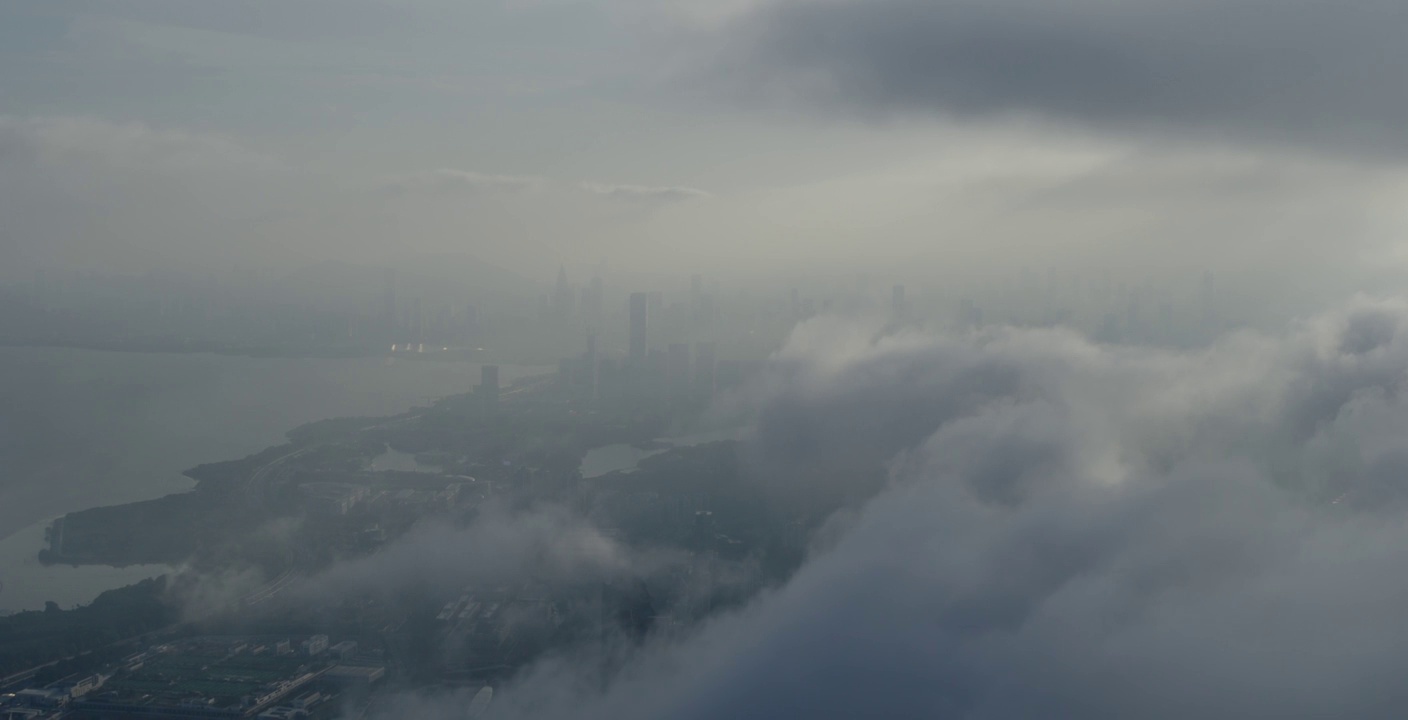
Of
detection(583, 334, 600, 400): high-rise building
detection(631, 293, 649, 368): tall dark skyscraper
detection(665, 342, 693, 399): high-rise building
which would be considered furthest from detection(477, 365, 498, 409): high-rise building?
detection(665, 342, 693, 399): high-rise building

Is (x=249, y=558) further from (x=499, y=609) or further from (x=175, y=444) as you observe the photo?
(x=175, y=444)

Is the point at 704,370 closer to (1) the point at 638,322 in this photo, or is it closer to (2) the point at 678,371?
(2) the point at 678,371

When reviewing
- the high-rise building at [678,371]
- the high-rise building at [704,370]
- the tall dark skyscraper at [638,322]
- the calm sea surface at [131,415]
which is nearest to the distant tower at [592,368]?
the tall dark skyscraper at [638,322]

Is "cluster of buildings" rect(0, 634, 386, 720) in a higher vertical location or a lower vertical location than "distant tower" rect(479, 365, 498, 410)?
lower

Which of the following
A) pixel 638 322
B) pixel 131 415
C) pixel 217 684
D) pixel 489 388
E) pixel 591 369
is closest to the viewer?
pixel 217 684

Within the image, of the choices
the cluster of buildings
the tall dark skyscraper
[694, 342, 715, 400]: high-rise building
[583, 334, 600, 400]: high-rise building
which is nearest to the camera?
the cluster of buildings

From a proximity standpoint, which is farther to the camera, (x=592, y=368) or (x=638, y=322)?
(x=638, y=322)

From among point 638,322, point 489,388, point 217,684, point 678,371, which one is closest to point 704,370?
point 678,371

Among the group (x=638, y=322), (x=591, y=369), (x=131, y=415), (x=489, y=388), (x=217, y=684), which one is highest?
(x=638, y=322)

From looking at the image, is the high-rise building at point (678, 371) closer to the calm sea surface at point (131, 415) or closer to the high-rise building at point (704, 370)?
the high-rise building at point (704, 370)

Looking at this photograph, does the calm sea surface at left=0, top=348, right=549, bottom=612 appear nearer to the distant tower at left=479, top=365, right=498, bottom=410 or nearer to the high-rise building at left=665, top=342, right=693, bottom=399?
the distant tower at left=479, top=365, right=498, bottom=410
